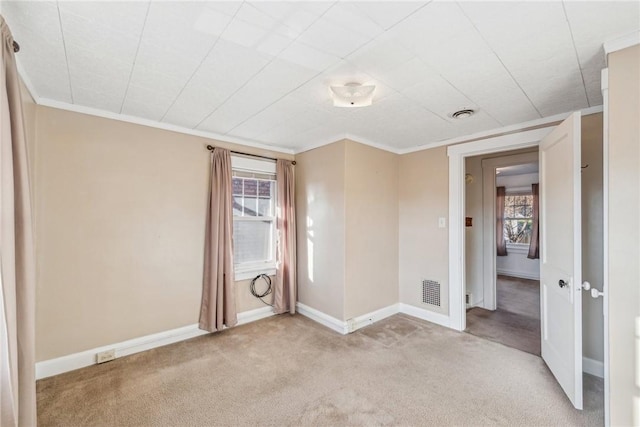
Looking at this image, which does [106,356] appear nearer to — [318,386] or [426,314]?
[318,386]

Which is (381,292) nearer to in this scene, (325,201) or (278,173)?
(325,201)

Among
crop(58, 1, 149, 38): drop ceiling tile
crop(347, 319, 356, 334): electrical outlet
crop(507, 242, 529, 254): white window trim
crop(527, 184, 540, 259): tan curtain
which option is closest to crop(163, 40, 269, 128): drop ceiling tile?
crop(58, 1, 149, 38): drop ceiling tile

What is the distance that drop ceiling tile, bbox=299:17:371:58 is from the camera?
4.81 ft

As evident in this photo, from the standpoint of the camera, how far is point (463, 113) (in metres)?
2.62

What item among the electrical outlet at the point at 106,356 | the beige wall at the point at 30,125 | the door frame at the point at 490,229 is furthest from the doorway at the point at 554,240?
the beige wall at the point at 30,125

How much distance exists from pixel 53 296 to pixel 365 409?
269cm

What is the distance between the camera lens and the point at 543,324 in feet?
8.54

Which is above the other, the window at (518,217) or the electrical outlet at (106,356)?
the window at (518,217)

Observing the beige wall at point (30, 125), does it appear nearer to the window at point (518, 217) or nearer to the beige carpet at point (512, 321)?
the beige carpet at point (512, 321)

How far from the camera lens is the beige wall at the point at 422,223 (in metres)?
3.54

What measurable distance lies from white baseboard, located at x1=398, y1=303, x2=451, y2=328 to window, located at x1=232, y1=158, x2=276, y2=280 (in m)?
1.87

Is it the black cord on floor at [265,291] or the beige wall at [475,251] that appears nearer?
the black cord on floor at [265,291]

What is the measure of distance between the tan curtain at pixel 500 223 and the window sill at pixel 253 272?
558 centimetres

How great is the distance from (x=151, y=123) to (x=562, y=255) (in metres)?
3.84
